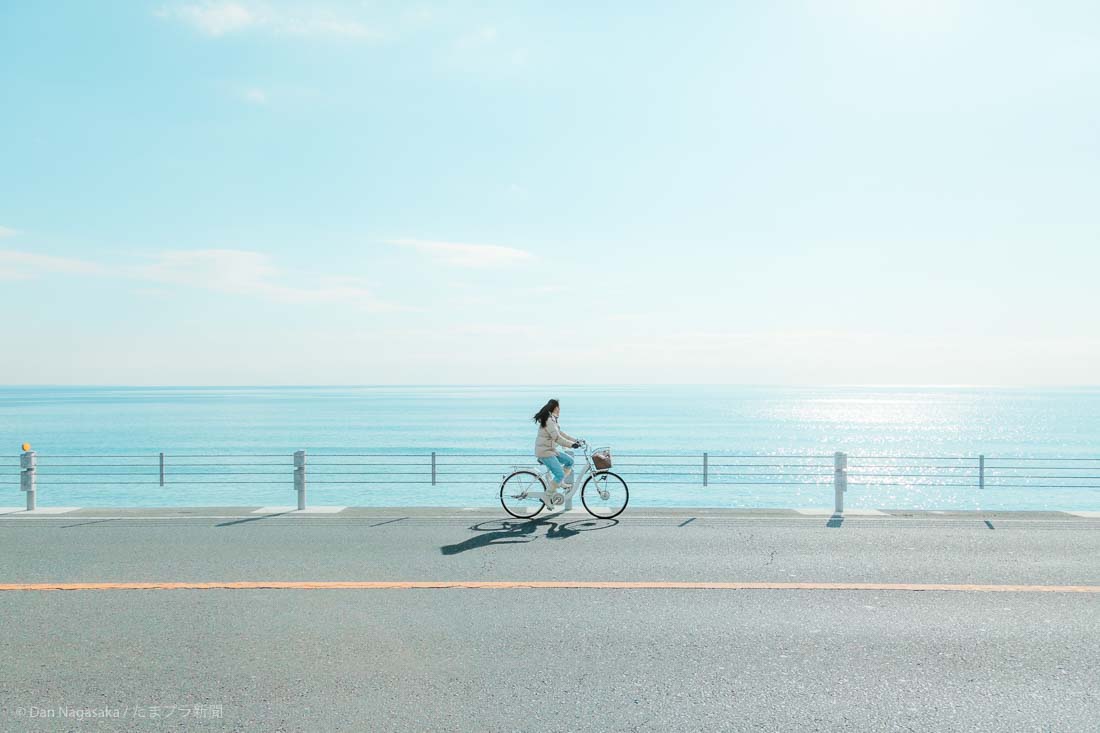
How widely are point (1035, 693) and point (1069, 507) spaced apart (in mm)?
52702

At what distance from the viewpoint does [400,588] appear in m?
8.32

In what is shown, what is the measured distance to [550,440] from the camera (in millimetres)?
13281

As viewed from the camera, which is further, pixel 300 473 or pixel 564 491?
pixel 300 473

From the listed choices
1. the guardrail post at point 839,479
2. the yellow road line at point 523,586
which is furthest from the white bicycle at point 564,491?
the yellow road line at point 523,586

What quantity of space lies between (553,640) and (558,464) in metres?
7.00

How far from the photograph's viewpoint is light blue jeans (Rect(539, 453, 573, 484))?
44.1ft

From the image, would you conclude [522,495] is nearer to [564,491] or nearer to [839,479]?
[564,491]

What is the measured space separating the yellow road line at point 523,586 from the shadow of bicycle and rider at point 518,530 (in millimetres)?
1886

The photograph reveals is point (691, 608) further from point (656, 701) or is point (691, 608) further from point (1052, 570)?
point (1052, 570)

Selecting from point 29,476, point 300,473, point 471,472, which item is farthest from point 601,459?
point 471,472

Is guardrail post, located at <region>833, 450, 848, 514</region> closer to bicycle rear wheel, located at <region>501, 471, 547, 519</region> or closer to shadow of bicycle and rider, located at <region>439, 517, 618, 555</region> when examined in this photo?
shadow of bicycle and rider, located at <region>439, 517, 618, 555</region>

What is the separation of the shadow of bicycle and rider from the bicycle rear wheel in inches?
10.0

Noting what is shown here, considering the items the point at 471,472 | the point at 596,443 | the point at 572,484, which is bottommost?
the point at 596,443

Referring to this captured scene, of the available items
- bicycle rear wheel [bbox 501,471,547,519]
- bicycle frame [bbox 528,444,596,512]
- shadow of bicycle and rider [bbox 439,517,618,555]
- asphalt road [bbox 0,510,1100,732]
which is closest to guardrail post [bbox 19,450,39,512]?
asphalt road [bbox 0,510,1100,732]
